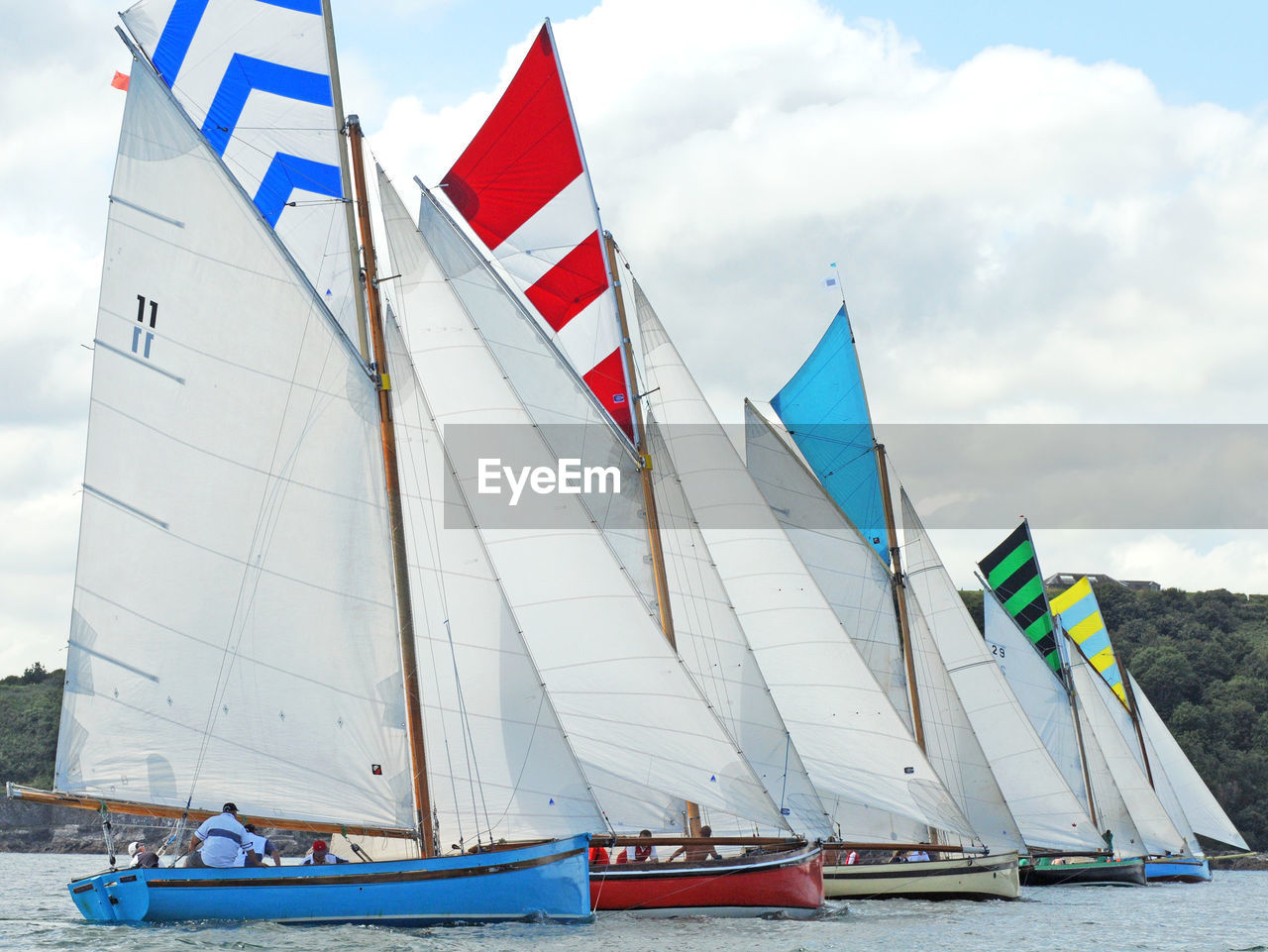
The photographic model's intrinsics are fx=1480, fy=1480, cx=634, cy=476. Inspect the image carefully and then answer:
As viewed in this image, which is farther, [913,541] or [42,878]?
[42,878]

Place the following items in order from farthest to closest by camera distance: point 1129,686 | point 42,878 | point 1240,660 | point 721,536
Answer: point 1240,660 < point 1129,686 < point 42,878 < point 721,536

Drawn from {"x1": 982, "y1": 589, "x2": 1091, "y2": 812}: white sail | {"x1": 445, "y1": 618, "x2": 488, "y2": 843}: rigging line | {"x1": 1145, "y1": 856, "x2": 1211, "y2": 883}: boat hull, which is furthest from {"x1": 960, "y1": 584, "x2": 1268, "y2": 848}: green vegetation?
{"x1": 445, "y1": 618, "x2": 488, "y2": 843}: rigging line

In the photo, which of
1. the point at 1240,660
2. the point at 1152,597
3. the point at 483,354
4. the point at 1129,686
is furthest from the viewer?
the point at 1152,597

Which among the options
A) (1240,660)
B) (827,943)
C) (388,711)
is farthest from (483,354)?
(1240,660)

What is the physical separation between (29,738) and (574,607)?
7369 centimetres

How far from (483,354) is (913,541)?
17350 mm

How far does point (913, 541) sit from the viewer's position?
40.9m

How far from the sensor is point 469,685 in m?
25.0

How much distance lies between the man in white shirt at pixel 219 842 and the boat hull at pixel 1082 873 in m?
31.3

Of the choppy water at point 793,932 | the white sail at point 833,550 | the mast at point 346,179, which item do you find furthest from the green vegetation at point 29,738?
the mast at point 346,179

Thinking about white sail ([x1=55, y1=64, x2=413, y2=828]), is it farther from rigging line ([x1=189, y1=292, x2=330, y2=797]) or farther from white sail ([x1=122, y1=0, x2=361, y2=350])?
white sail ([x1=122, y1=0, x2=361, y2=350])

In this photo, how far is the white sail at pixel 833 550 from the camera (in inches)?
1534

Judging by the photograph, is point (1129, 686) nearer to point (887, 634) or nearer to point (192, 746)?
point (887, 634)

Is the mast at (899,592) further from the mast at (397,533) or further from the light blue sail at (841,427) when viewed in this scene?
the mast at (397,533)
